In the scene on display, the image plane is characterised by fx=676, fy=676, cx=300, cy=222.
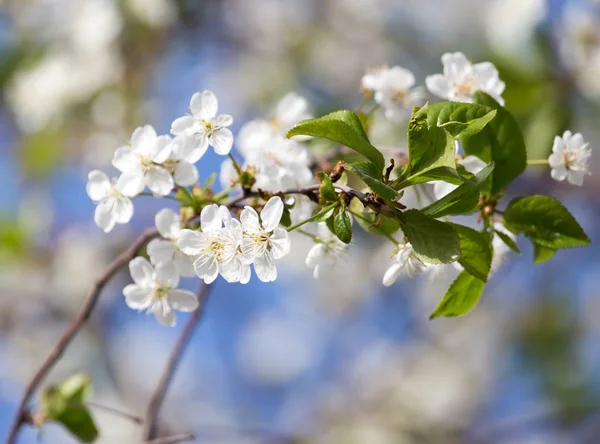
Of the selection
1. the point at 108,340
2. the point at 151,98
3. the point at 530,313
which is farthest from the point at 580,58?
the point at 108,340

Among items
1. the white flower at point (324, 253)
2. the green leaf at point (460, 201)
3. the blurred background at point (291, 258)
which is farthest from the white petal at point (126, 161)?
the blurred background at point (291, 258)

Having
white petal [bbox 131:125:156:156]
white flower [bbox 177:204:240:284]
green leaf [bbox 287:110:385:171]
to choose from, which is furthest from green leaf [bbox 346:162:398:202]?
white petal [bbox 131:125:156:156]

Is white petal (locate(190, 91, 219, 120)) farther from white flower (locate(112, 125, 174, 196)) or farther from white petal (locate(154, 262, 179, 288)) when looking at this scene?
white petal (locate(154, 262, 179, 288))

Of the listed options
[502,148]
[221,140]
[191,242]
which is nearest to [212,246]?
[191,242]

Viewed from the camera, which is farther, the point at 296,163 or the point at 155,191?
the point at 296,163

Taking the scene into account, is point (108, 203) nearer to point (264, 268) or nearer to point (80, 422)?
point (264, 268)

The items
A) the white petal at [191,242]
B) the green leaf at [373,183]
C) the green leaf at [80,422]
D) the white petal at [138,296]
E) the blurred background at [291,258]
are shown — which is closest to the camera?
the green leaf at [373,183]

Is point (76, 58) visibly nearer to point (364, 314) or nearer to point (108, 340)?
point (108, 340)

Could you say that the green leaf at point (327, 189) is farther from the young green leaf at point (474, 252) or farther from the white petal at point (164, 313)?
the white petal at point (164, 313)
